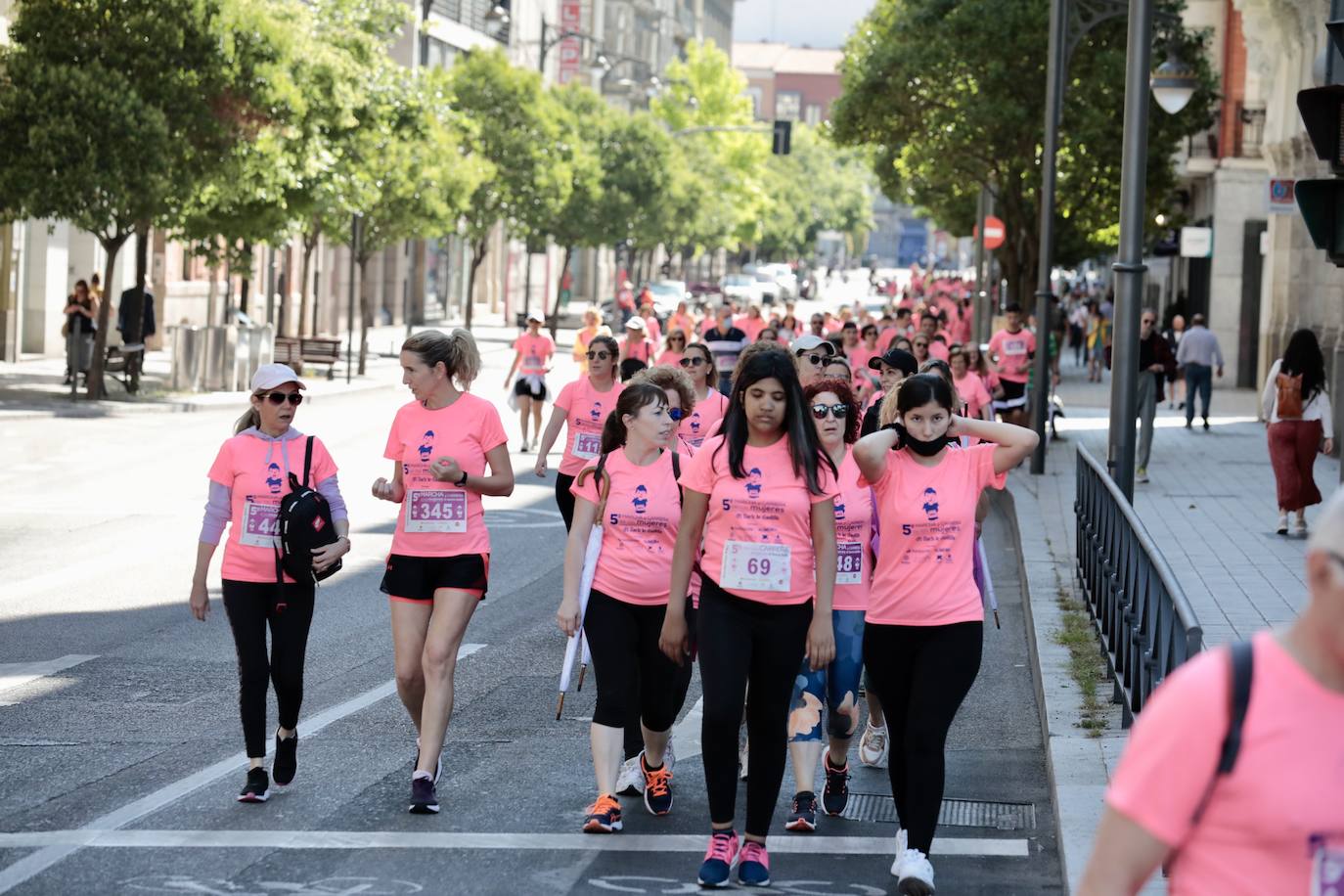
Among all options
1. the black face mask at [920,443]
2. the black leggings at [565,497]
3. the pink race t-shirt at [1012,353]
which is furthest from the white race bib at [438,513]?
the pink race t-shirt at [1012,353]

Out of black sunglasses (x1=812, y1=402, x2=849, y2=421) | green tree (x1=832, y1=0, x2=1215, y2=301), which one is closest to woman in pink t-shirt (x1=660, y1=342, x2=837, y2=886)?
black sunglasses (x1=812, y1=402, x2=849, y2=421)

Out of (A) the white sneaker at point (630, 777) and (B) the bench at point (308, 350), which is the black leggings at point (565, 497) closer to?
(A) the white sneaker at point (630, 777)

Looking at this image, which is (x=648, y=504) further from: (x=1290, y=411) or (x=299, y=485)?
(x=1290, y=411)

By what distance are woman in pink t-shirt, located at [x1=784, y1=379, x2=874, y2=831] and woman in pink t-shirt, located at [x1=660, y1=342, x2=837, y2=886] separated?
62 centimetres

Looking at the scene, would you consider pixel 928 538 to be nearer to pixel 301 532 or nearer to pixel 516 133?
pixel 301 532

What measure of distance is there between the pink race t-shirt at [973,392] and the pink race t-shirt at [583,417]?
3.28 m

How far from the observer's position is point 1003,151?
35469mm

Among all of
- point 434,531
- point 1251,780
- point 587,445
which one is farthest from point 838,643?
Answer: point 587,445

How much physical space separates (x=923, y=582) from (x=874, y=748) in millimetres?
2372

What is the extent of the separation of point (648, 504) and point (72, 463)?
15.0 m

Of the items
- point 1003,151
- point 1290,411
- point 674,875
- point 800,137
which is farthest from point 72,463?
point 800,137

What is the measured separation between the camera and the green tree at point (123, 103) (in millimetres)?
28047

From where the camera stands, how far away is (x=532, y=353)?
24.7 meters

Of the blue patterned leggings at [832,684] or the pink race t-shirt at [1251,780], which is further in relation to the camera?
the blue patterned leggings at [832,684]
